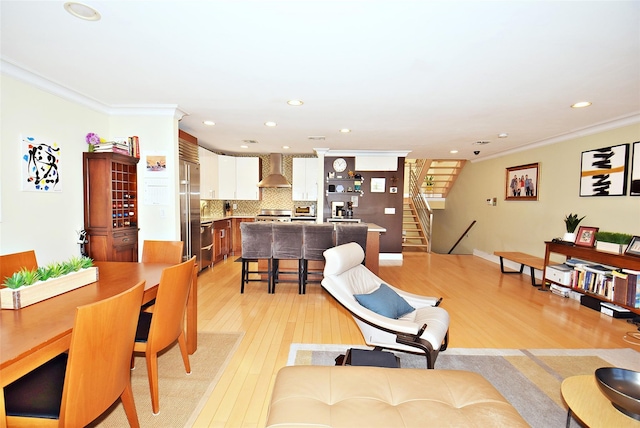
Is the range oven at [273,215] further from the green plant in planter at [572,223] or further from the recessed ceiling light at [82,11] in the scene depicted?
the recessed ceiling light at [82,11]

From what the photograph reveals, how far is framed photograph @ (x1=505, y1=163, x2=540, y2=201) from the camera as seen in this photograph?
554 cm

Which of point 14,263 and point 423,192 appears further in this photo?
point 423,192

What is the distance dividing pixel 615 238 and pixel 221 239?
6323 millimetres

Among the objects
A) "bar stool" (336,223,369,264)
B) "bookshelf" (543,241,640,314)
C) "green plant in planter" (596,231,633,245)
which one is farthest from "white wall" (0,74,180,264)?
"green plant in planter" (596,231,633,245)

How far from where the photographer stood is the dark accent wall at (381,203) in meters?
7.07

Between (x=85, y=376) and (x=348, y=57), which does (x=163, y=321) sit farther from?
(x=348, y=57)

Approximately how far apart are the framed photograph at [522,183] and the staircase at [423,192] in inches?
82.2

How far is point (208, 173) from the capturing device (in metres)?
6.05

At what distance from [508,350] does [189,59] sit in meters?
3.79

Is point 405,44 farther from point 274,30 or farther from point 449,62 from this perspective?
point 274,30

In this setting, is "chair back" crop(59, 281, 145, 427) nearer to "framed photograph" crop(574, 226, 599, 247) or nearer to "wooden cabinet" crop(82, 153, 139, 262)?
"wooden cabinet" crop(82, 153, 139, 262)

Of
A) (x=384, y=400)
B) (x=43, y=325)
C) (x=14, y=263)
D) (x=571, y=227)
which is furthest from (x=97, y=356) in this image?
(x=571, y=227)

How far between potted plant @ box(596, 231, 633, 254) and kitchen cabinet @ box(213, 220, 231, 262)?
6.00 meters

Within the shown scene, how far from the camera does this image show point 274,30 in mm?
1974
